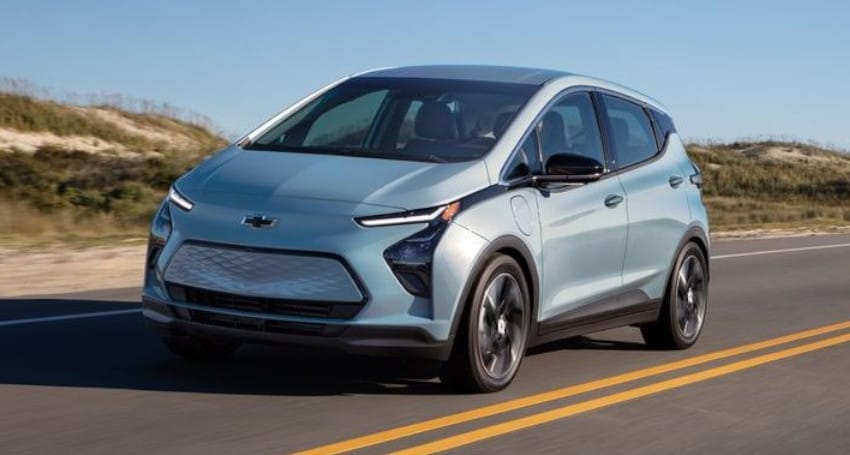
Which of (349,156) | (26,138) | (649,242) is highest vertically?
(349,156)

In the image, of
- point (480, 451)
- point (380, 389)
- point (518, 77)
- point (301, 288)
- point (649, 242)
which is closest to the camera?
point (480, 451)

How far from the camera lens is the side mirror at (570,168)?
A: 29.4 feet

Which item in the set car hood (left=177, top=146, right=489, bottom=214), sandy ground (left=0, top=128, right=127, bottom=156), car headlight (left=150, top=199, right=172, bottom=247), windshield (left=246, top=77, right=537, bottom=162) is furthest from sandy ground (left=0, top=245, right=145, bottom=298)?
sandy ground (left=0, top=128, right=127, bottom=156)

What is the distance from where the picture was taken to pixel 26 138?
4838 centimetres

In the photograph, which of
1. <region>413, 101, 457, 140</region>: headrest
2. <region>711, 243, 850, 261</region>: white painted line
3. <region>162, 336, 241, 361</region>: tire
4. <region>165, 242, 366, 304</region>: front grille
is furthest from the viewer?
<region>711, 243, 850, 261</region>: white painted line

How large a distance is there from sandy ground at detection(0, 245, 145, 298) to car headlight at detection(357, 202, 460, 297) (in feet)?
19.0

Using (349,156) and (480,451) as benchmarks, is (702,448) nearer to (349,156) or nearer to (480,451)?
(480,451)

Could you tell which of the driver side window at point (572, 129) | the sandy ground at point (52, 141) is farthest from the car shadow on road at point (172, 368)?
the sandy ground at point (52, 141)

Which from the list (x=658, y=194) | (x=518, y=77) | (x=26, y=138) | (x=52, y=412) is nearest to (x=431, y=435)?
(x=52, y=412)

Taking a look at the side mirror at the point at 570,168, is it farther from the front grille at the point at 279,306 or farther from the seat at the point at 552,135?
the front grille at the point at 279,306

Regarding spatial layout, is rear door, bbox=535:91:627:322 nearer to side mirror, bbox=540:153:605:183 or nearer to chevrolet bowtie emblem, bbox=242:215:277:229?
side mirror, bbox=540:153:605:183

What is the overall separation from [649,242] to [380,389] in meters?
2.50

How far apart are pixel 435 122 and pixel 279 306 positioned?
65.7 inches

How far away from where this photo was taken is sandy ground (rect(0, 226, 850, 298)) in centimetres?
1376
